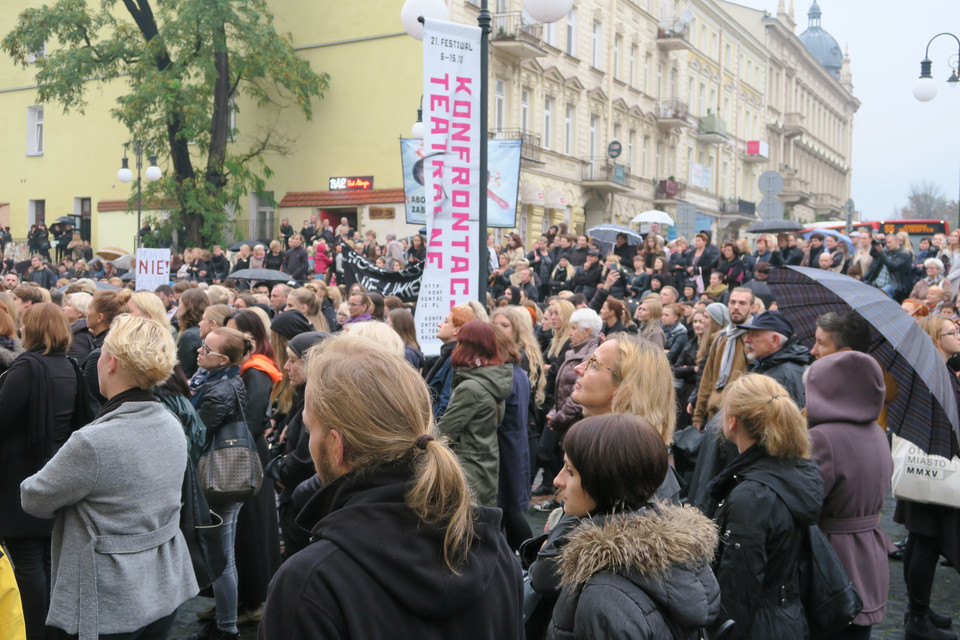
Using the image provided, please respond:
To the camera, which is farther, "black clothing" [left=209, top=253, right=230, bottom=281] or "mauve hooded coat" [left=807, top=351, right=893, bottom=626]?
"black clothing" [left=209, top=253, right=230, bottom=281]

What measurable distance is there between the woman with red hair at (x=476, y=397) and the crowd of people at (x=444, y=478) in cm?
1

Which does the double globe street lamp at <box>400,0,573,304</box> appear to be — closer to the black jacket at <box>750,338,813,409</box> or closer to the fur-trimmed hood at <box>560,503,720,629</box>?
the black jacket at <box>750,338,813,409</box>

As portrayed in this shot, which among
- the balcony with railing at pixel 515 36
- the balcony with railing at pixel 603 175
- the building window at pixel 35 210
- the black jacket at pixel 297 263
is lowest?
the black jacket at pixel 297 263

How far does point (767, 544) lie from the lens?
10.9 feet

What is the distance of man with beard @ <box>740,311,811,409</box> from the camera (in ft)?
18.7

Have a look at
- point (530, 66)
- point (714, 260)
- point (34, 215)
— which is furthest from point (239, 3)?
point (714, 260)

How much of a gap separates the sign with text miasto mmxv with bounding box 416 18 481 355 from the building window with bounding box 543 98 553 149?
25.8 meters

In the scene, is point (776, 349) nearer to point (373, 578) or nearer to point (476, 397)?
point (476, 397)

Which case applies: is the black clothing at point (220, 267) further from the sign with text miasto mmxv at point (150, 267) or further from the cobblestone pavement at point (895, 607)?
the cobblestone pavement at point (895, 607)

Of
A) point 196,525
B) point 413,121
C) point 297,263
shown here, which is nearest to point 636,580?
point 196,525

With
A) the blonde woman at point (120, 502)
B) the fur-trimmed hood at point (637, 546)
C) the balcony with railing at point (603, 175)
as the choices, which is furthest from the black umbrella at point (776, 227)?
the balcony with railing at point (603, 175)

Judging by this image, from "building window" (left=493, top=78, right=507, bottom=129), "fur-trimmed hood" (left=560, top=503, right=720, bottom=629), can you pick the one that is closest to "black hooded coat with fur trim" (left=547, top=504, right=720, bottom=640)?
"fur-trimmed hood" (left=560, top=503, right=720, bottom=629)

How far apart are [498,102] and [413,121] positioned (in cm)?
329

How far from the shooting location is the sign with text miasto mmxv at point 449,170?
7070 millimetres
